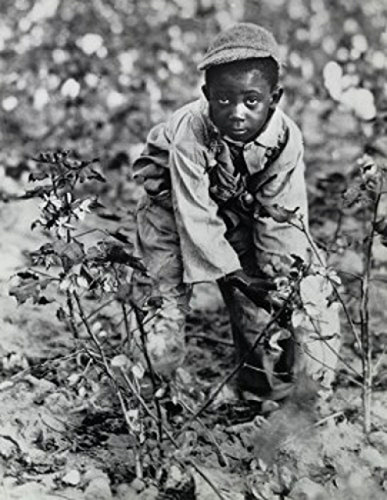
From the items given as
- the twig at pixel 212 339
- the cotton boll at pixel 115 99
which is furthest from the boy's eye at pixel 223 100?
the cotton boll at pixel 115 99

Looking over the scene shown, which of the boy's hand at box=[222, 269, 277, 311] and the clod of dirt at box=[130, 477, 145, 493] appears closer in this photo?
the clod of dirt at box=[130, 477, 145, 493]

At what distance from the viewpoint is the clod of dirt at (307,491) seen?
2.74 m

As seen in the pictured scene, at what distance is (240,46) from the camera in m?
2.86

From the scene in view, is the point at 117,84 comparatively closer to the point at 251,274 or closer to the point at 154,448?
the point at 251,274

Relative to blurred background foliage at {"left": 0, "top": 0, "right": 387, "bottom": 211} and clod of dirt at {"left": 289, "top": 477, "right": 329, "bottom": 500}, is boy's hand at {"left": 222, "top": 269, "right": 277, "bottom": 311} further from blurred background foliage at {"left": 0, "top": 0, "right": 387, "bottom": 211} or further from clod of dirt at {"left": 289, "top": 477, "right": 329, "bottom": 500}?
blurred background foliage at {"left": 0, "top": 0, "right": 387, "bottom": 211}

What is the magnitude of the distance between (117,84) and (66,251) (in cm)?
232

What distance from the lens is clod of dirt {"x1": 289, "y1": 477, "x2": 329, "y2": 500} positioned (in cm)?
274

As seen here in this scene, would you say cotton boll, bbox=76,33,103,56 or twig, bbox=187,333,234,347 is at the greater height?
cotton boll, bbox=76,33,103,56

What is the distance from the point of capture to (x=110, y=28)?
16.1 feet

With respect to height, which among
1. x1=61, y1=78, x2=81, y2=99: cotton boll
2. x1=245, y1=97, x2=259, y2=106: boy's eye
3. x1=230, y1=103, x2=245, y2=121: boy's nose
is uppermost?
x1=245, y1=97, x2=259, y2=106: boy's eye

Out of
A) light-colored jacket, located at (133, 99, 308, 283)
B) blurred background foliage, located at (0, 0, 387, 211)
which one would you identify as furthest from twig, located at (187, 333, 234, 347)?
A: blurred background foliage, located at (0, 0, 387, 211)

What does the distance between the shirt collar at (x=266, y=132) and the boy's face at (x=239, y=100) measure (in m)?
0.05

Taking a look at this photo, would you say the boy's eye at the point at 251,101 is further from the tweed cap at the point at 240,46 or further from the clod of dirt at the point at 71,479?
the clod of dirt at the point at 71,479

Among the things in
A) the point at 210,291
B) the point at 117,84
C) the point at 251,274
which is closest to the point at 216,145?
the point at 251,274
